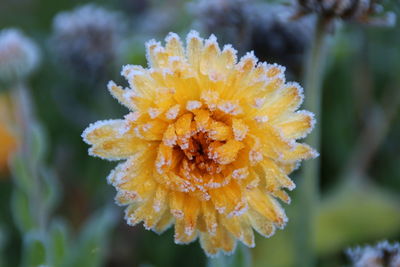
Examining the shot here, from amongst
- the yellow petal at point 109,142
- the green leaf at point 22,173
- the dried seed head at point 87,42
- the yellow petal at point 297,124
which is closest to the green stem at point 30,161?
the green leaf at point 22,173

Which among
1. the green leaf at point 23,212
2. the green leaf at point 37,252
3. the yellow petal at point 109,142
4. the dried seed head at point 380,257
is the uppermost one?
the green leaf at point 23,212

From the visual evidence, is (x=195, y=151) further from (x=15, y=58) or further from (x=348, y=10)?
(x=15, y=58)

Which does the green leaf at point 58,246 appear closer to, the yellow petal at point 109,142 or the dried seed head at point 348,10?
the yellow petal at point 109,142

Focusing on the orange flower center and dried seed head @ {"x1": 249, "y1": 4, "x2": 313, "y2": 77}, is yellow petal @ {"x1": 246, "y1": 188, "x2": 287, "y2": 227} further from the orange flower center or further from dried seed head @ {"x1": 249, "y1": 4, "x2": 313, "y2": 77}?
dried seed head @ {"x1": 249, "y1": 4, "x2": 313, "y2": 77}

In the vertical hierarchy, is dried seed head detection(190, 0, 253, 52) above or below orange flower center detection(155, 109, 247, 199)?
above

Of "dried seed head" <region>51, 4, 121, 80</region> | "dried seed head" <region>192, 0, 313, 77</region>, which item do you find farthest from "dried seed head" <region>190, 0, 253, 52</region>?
"dried seed head" <region>51, 4, 121, 80</region>

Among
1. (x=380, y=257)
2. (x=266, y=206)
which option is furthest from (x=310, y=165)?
(x=266, y=206)

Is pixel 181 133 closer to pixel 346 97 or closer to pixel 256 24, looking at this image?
pixel 256 24

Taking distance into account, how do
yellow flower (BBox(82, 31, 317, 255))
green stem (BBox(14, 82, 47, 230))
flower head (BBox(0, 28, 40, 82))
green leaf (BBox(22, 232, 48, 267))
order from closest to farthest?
yellow flower (BBox(82, 31, 317, 255)) < green leaf (BBox(22, 232, 48, 267)) < green stem (BBox(14, 82, 47, 230)) < flower head (BBox(0, 28, 40, 82))
